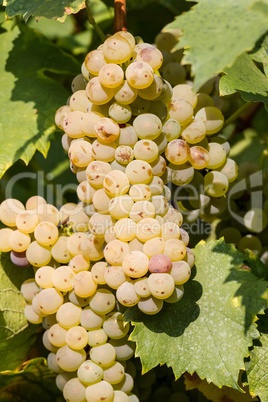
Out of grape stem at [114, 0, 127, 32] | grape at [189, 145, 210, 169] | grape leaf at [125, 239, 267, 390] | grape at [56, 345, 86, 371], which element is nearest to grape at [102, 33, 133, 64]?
grape stem at [114, 0, 127, 32]

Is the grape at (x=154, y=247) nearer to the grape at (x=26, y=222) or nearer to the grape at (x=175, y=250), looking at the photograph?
the grape at (x=175, y=250)

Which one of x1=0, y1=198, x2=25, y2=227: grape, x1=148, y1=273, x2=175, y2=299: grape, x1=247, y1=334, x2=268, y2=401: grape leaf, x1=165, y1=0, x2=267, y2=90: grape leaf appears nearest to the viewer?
x1=165, y1=0, x2=267, y2=90: grape leaf

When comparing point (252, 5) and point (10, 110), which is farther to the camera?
point (10, 110)

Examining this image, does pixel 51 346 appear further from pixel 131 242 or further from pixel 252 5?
pixel 252 5

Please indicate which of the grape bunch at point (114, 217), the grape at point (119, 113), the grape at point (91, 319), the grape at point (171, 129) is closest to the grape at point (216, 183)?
the grape bunch at point (114, 217)

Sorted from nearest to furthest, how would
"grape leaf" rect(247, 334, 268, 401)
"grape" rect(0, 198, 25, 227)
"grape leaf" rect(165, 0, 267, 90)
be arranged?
"grape leaf" rect(165, 0, 267, 90)
"grape leaf" rect(247, 334, 268, 401)
"grape" rect(0, 198, 25, 227)

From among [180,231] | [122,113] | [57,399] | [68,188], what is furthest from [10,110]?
[57,399]

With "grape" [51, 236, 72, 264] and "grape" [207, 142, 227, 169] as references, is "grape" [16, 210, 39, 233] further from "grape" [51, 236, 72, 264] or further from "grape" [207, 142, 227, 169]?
"grape" [207, 142, 227, 169]
